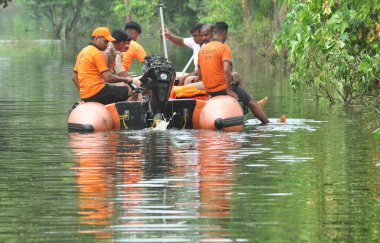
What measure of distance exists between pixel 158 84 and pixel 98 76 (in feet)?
3.68

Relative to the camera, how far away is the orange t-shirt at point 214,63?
20.2 m

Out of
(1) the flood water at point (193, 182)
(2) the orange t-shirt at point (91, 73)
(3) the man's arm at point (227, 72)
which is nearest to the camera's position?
(1) the flood water at point (193, 182)

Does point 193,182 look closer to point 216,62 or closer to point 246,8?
point 216,62

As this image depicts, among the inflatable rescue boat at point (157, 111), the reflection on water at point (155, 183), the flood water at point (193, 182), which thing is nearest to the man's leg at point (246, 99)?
the flood water at point (193, 182)

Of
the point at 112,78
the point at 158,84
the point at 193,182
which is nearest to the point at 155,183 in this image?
the point at 193,182

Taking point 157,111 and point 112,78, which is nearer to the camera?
point 157,111

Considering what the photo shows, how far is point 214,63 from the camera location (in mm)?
20266

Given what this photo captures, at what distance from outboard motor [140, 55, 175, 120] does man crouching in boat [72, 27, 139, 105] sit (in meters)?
0.42

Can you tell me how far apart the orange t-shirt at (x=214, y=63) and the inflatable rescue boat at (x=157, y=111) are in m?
0.46

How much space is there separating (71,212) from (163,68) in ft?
28.7

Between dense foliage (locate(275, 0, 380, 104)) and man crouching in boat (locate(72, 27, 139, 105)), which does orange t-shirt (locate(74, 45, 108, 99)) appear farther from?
dense foliage (locate(275, 0, 380, 104))

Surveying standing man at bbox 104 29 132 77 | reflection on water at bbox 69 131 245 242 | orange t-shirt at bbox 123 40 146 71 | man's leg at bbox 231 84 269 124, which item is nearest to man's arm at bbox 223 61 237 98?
man's leg at bbox 231 84 269 124

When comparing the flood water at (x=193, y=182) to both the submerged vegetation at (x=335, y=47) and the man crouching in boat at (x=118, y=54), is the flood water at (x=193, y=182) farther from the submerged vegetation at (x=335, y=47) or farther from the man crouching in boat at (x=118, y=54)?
the man crouching in boat at (x=118, y=54)

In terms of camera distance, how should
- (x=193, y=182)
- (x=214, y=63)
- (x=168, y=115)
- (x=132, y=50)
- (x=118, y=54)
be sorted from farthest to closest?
(x=132, y=50) → (x=118, y=54) → (x=214, y=63) → (x=168, y=115) → (x=193, y=182)
